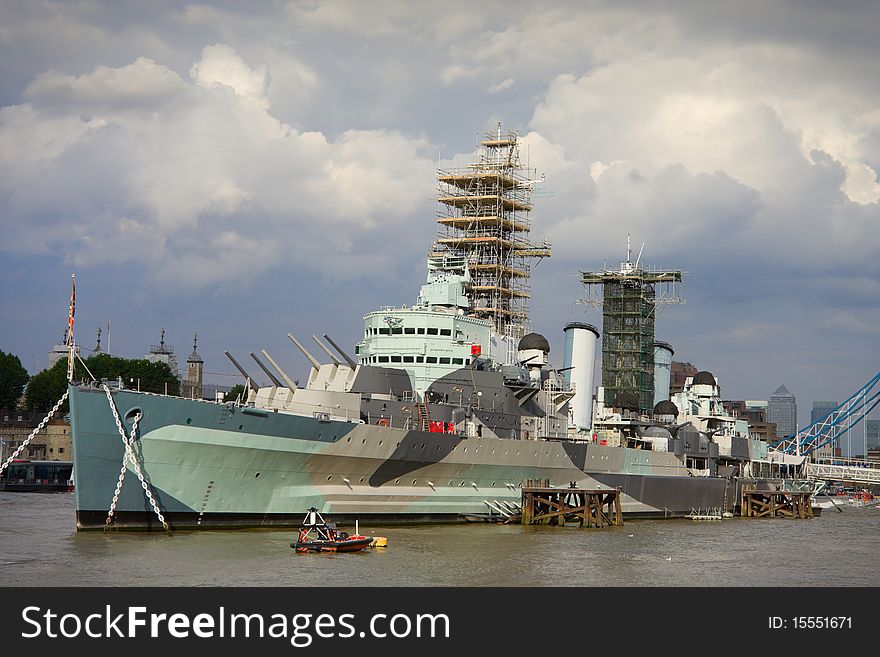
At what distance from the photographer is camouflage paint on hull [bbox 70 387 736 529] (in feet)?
89.8

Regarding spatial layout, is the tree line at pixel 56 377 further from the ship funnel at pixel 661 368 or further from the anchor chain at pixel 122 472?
the anchor chain at pixel 122 472

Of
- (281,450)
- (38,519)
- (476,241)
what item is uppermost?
(476,241)

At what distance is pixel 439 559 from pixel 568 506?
14518 mm

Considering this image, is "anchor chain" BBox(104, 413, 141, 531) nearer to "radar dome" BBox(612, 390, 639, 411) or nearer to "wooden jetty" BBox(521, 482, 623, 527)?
"wooden jetty" BBox(521, 482, 623, 527)

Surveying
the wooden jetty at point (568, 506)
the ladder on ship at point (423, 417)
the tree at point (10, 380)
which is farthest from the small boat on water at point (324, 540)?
the tree at point (10, 380)

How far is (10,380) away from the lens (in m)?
87.5

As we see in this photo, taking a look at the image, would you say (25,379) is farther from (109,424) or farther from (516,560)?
(516,560)

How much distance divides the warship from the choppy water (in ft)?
3.55

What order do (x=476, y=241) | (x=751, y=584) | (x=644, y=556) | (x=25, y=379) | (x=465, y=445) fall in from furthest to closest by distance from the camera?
(x=25, y=379) < (x=476, y=241) < (x=465, y=445) < (x=644, y=556) < (x=751, y=584)

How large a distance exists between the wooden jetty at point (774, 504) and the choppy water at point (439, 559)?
52.7ft

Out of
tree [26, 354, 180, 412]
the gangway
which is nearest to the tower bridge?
the gangway
